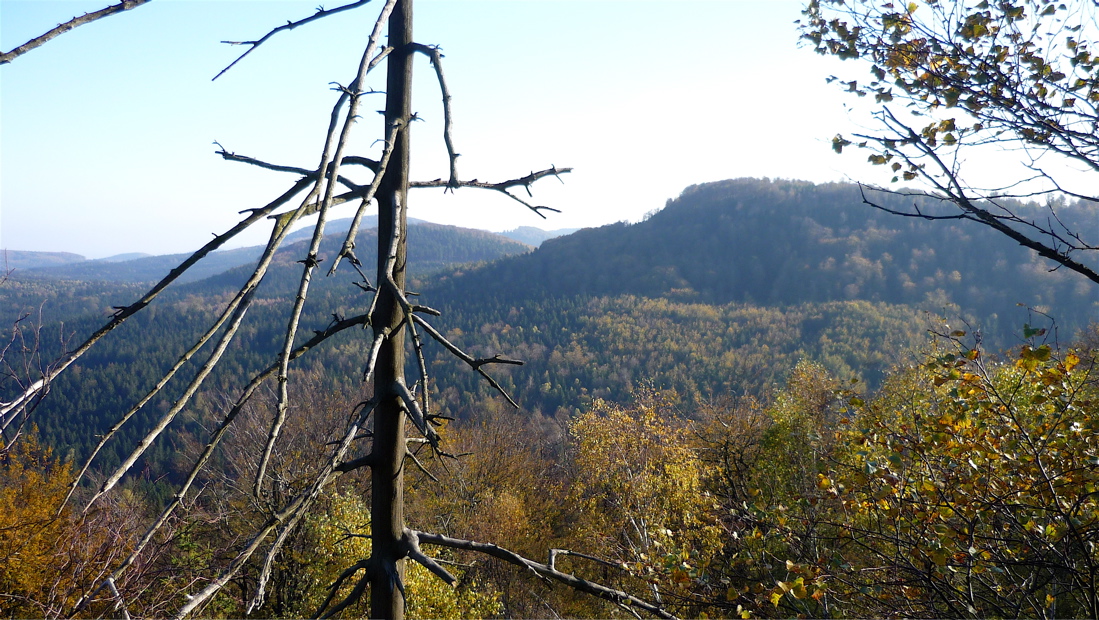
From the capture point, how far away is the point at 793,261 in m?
117

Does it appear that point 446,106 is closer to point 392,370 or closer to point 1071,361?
point 392,370

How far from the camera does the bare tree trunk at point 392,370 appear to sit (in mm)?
1900

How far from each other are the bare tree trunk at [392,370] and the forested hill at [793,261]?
3722 inches

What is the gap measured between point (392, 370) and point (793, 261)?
124 meters

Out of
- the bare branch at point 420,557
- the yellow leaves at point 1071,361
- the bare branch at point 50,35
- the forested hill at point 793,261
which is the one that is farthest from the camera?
the forested hill at point 793,261

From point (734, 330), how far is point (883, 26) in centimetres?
8921

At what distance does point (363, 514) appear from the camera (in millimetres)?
13938

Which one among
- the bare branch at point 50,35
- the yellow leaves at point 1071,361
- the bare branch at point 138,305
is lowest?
the yellow leaves at point 1071,361

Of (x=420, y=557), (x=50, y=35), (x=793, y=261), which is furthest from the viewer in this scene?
(x=793, y=261)

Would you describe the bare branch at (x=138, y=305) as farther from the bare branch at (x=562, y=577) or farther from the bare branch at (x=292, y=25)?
the bare branch at (x=562, y=577)

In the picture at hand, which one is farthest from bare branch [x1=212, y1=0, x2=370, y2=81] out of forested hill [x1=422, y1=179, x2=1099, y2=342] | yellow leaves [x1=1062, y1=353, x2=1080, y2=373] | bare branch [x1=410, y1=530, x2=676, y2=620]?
forested hill [x1=422, y1=179, x2=1099, y2=342]

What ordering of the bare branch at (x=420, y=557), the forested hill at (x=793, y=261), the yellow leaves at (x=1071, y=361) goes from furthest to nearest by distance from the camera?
the forested hill at (x=793, y=261), the yellow leaves at (x=1071, y=361), the bare branch at (x=420, y=557)

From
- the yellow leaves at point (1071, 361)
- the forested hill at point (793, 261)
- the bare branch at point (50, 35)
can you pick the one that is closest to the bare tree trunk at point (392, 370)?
the bare branch at point (50, 35)

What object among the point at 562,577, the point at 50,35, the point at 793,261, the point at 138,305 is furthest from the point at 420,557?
the point at 793,261
